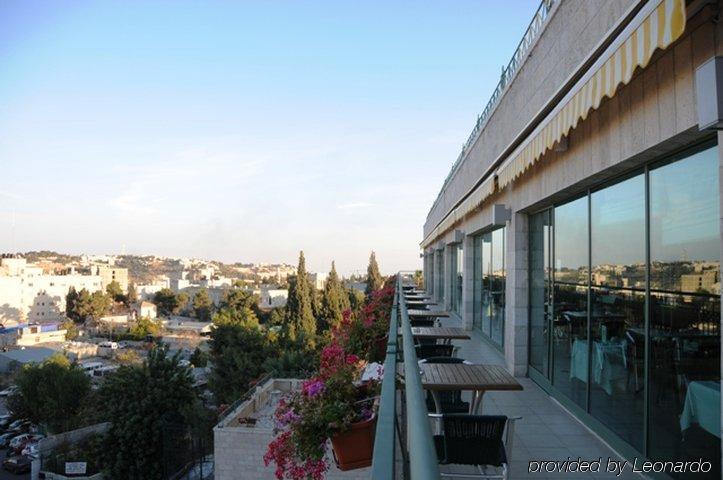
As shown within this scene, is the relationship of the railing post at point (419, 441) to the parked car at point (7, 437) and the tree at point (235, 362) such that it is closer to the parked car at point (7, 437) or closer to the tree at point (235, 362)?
the tree at point (235, 362)

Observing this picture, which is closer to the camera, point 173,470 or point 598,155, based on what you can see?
point 598,155

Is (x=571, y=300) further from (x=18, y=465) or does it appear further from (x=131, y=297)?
(x=131, y=297)

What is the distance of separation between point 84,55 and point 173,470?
21.3 m

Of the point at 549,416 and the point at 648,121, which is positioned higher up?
the point at 648,121

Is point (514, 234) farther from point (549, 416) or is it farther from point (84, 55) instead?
point (84, 55)

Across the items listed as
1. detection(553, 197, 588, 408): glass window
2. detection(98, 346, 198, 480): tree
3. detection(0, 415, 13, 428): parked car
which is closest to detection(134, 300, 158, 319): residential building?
detection(0, 415, 13, 428): parked car

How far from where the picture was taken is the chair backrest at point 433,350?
5605 millimetres

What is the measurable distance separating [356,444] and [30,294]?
134683 mm

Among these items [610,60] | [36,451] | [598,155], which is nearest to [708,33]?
[610,60]

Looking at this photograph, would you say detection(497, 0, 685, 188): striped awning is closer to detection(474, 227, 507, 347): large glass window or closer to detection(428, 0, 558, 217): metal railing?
detection(428, 0, 558, 217): metal railing

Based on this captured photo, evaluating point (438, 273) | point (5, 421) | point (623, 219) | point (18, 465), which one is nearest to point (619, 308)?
point (623, 219)

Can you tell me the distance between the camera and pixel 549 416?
213 inches

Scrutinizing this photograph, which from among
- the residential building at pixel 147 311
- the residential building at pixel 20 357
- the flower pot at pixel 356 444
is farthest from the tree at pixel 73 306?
the flower pot at pixel 356 444

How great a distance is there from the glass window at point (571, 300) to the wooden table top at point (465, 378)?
1.71m
